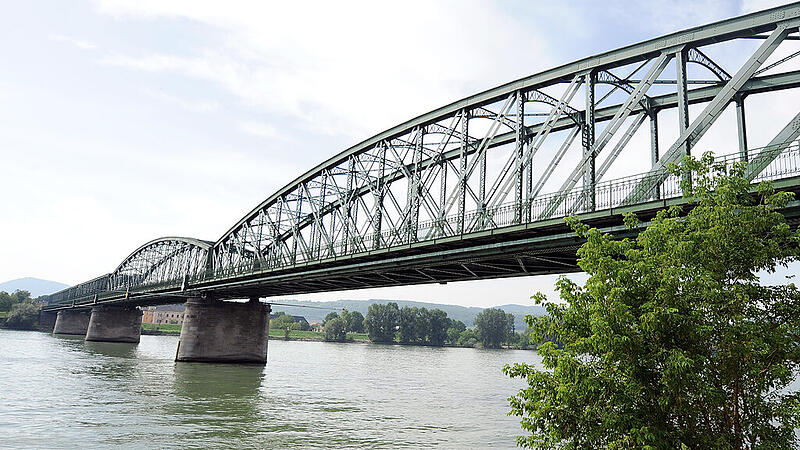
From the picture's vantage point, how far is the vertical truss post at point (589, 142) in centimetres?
2280

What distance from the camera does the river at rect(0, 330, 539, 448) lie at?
21875 millimetres

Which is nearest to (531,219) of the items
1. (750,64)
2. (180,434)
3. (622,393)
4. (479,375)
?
(750,64)

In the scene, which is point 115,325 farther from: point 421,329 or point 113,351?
point 421,329

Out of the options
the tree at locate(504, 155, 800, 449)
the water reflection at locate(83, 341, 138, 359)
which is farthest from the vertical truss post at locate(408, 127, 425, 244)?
the water reflection at locate(83, 341, 138, 359)

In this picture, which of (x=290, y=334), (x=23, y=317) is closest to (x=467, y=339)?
(x=290, y=334)

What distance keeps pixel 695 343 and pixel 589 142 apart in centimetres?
1680

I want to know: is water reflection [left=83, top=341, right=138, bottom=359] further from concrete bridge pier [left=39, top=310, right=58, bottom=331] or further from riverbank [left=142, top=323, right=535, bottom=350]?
concrete bridge pier [left=39, top=310, right=58, bottom=331]

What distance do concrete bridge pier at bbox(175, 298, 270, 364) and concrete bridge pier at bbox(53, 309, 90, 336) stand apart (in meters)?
88.5

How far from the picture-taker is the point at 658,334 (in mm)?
9719

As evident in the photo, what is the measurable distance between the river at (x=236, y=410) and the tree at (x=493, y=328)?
359 feet

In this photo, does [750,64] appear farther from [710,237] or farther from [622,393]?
[622,393]

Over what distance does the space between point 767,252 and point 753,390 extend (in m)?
2.35

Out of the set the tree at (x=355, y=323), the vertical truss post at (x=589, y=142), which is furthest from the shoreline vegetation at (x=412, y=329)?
the vertical truss post at (x=589, y=142)

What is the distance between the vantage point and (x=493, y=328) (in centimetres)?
15688
